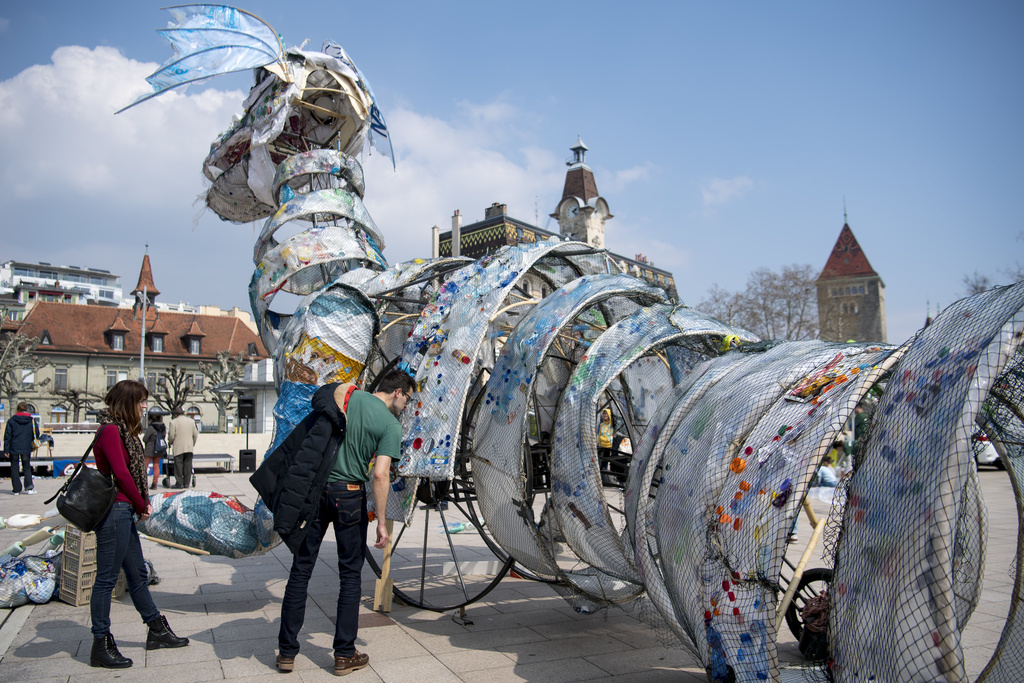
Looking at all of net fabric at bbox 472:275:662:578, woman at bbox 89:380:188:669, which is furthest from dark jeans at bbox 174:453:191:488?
net fabric at bbox 472:275:662:578

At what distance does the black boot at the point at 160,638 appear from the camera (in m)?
4.27

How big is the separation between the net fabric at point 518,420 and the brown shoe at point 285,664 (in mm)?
1332

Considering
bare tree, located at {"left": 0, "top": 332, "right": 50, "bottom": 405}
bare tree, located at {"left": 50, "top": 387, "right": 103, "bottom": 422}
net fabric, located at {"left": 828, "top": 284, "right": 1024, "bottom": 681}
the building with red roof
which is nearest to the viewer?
net fabric, located at {"left": 828, "top": 284, "right": 1024, "bottom": 681}

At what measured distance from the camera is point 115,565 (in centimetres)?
409

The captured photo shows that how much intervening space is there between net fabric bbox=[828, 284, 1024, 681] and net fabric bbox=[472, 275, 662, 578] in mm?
1863

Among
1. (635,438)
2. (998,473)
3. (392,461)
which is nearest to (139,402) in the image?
(392,461)

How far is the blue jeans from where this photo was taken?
399cm

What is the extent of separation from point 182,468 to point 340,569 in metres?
9.78

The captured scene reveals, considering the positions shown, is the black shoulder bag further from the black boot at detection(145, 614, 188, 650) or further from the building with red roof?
the building with red roof

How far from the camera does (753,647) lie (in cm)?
277

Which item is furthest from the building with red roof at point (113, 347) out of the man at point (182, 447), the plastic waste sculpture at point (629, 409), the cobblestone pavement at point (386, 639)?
the cobblestone pavement at point (386, 639)

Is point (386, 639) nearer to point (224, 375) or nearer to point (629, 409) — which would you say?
point (629, 409)

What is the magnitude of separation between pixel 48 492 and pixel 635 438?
11.7 m

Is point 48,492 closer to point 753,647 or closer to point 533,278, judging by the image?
point 533,278
